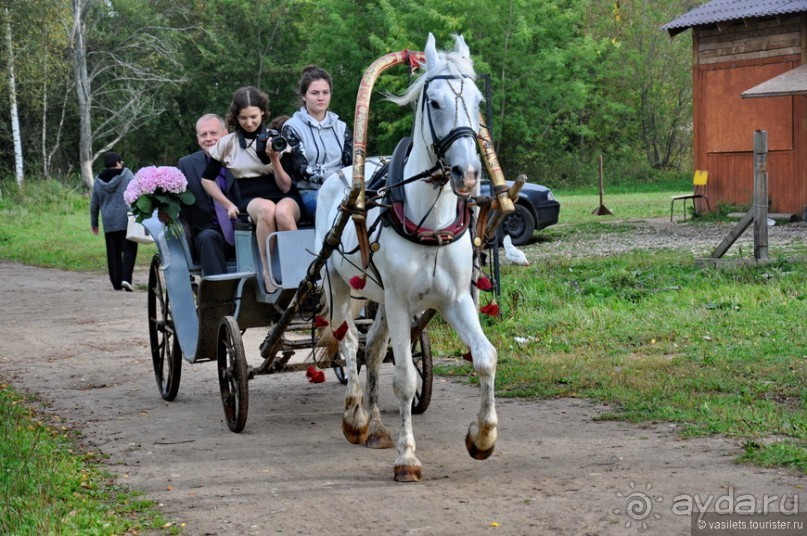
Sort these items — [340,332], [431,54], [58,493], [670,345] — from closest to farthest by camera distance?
[58,493]
[431,54]
[340,332]
[670,345]

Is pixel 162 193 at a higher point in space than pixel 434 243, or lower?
higher

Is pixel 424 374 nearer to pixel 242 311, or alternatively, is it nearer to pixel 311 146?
pixel 242 311

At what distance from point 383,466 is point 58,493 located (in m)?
1.82

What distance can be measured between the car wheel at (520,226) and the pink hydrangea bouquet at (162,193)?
1278 cm

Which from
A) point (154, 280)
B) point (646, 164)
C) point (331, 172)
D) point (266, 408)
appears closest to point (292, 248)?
point (331, 172)

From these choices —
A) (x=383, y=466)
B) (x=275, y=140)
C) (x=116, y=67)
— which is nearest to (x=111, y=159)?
(x=275, y=140)

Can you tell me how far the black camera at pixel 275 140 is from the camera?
773cm

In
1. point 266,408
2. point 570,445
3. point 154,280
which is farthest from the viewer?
point 154,280

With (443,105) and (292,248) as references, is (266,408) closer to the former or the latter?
(292,248)

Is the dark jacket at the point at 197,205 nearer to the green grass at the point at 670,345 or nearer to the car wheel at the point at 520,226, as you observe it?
the green grass at the point at 670,345

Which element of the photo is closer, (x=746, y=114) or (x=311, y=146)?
(x=311, y=146)

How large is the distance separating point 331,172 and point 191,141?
47.1 metres

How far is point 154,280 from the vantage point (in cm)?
923

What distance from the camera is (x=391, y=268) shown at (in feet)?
20.3
